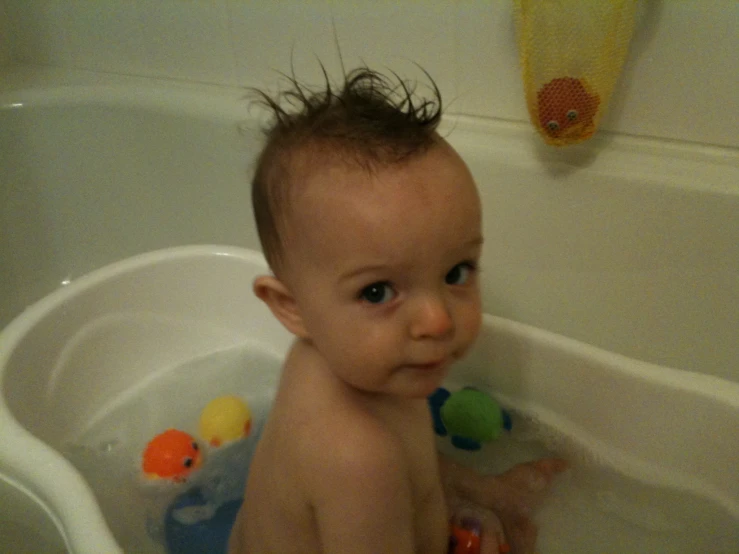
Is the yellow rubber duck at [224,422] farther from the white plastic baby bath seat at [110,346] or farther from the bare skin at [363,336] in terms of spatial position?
the bare skin at [363,336]

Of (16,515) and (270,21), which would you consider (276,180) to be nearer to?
(16,515)

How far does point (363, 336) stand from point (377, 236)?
0.27 ft

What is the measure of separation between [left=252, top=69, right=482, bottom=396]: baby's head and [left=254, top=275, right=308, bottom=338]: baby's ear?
0.03m

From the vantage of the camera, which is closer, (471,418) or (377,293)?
(377,293)

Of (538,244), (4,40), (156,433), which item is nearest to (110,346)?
(156,433)

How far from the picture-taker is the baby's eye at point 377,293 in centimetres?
49

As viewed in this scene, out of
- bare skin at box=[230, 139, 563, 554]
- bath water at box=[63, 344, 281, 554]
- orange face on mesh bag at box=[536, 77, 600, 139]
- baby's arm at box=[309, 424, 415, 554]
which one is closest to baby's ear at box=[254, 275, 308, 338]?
bare skin at box=[230, 139, 563, 554]

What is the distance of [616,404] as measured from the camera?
2.47 feet

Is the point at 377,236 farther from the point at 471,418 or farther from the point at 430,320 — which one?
the point at 471,418

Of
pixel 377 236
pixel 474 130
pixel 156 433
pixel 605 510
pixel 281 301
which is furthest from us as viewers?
pixel 474 130

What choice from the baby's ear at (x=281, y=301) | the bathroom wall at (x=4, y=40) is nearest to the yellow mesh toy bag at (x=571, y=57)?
the baby's ear at (x=281, y=301)

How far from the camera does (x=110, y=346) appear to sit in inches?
35.8

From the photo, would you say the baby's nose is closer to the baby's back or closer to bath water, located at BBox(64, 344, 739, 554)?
the baby's back

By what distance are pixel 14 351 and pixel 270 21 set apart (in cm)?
72
